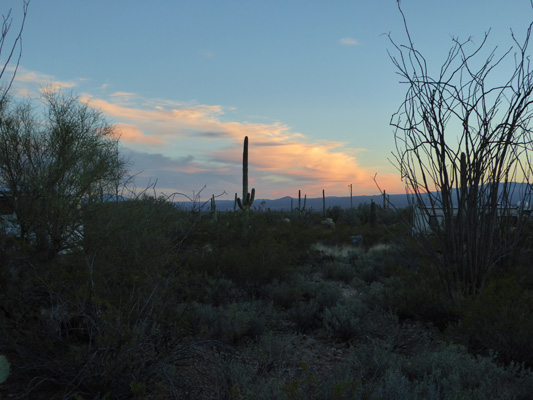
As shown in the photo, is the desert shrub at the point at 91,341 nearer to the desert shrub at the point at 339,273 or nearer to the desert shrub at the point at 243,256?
the desert shrub at the point at 243,256

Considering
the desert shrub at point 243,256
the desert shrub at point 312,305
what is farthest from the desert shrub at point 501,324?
the desert shrub at point 243,256

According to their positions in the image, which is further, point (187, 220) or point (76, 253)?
point (187, 220)

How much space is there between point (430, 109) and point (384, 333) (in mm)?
2853

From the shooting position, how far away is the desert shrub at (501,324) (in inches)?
184

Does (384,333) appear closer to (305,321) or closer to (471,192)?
(305,321)

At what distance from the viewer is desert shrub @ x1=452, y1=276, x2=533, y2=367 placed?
4.67 metres

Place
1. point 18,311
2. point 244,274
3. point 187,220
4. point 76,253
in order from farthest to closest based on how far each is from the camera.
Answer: point 187,220 < point 244,274 < point 76,253 < point 18,311

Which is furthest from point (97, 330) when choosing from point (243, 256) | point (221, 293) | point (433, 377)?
point (243, 256)

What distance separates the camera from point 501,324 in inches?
187

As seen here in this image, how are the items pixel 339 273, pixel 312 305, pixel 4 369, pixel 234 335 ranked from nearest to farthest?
pixel 4 369 < pixel 234 335 < pixel 312 305 < pixel 339 273

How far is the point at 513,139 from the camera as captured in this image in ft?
18.8

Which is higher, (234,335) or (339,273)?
(339,273)

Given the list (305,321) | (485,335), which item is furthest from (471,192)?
(305,321)

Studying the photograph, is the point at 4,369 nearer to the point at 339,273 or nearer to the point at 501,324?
the point at 501,324
